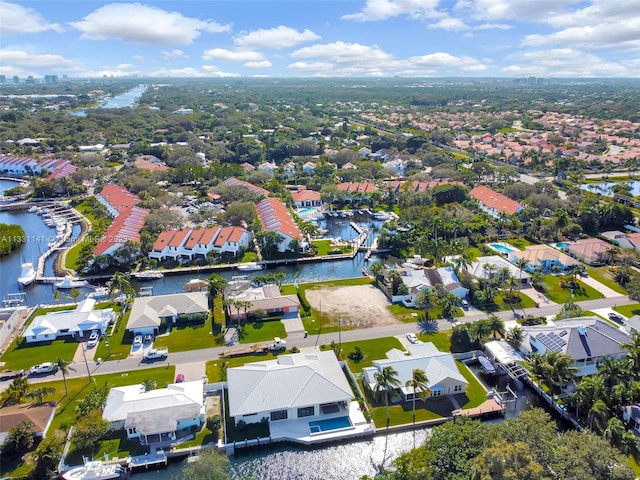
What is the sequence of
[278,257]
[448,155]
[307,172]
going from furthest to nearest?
[448,155], [307,172], [278,257]

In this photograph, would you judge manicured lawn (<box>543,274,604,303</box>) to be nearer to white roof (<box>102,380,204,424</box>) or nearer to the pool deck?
the pool deck

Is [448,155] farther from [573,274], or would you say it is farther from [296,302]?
[296,302]

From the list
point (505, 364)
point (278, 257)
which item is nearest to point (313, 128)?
point (278, 257)

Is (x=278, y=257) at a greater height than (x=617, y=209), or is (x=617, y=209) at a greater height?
(x=617, y=209)

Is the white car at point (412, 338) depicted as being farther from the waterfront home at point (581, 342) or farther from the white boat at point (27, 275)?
the white boat at point (27, 275)

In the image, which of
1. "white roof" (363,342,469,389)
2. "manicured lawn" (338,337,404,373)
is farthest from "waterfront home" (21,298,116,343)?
"white roof" (363,342,469,389)

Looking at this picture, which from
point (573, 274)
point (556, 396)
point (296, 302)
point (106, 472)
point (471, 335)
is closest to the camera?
point (106, 472)

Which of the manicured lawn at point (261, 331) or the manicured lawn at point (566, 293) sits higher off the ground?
the manicured lawn at point (566, 293)

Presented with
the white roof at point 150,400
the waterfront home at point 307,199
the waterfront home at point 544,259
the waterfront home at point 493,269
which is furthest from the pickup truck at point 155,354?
the waterfront home at point 307,199
